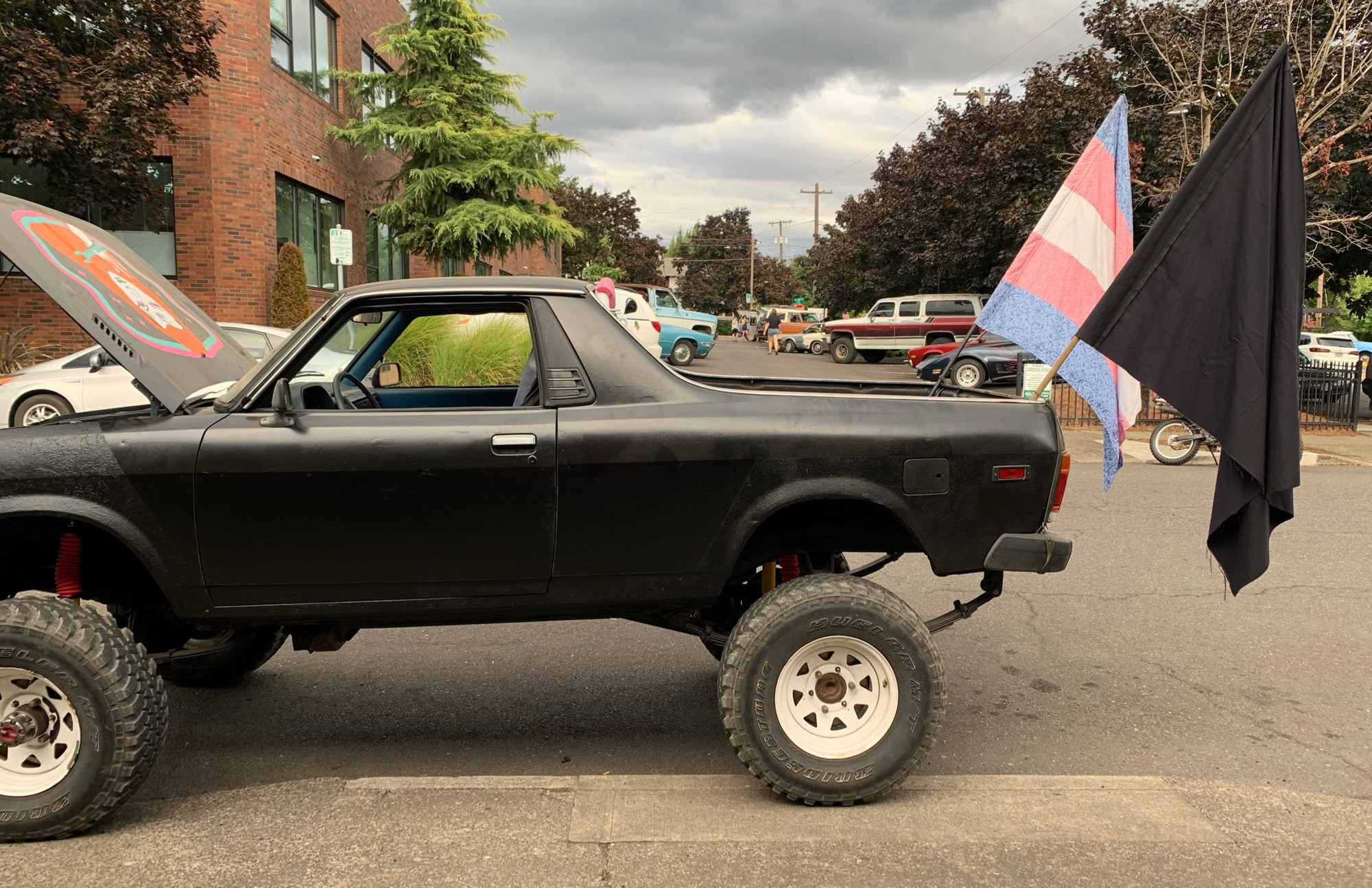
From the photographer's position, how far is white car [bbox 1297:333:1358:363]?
72.3 ft

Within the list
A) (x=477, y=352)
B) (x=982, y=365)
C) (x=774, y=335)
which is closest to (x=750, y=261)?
(x=774, y=335)

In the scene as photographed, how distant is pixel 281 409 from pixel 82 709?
114 cm

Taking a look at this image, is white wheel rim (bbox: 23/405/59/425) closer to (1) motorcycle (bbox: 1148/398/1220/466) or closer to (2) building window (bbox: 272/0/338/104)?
(2) building window (bbox: 272/0/338/104)

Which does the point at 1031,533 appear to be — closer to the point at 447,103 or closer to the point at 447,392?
the point at 447,392

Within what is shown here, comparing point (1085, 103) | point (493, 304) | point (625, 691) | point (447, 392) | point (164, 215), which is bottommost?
point (625, 691)

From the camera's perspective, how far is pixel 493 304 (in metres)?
3.66

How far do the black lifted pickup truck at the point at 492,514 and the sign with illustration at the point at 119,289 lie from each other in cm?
2

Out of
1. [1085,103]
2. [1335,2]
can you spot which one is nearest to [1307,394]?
[1335,2]

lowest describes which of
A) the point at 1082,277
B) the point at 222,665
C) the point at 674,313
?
the point at 222,665

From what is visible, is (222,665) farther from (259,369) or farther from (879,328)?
(879,328)

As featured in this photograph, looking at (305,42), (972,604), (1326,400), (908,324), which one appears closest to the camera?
(972,604)

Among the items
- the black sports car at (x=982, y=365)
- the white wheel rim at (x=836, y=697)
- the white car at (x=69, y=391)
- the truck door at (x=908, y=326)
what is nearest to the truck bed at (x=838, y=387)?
the white wheel rim at (x=836, y=697)

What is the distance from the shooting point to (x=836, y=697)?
349 cm

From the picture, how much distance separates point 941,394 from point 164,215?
1690cm
